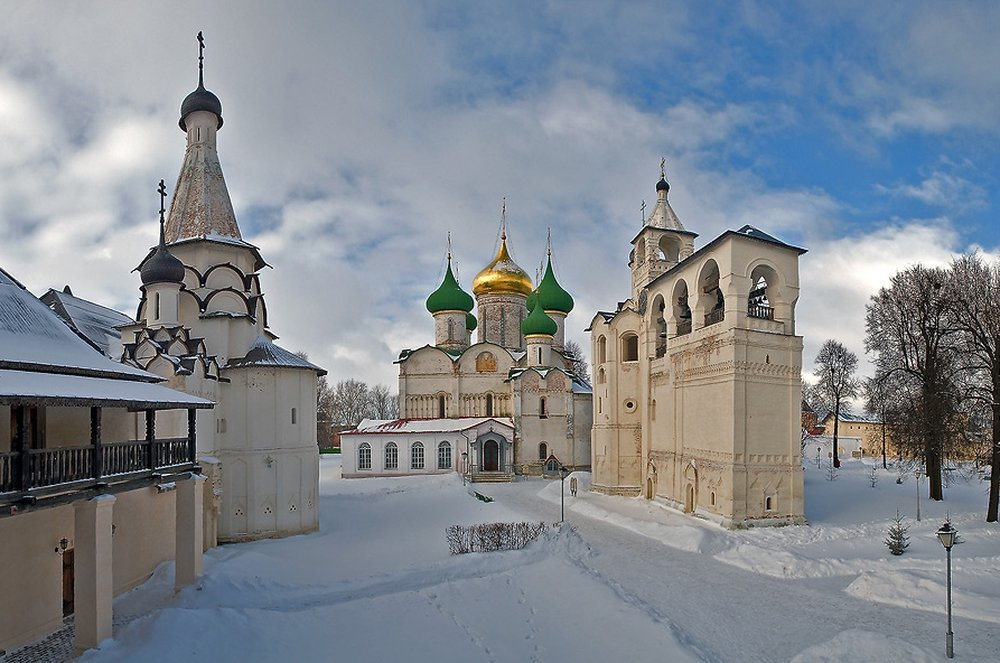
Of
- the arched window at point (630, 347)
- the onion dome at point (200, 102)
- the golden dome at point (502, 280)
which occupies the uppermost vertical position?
the onion dome at point (200, 102)

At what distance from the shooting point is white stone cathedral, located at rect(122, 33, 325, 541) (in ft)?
59.7

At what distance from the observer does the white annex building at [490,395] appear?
34.5 meters

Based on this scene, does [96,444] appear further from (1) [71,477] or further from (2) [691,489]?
(2) [691,489]

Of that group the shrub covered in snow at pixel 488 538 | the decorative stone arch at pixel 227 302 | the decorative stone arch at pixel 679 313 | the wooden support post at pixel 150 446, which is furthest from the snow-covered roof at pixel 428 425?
the wooden support post at pixel 150 446

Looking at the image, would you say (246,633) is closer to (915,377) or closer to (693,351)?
(693,351)

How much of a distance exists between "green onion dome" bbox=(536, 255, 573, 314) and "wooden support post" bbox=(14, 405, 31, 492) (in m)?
35.3

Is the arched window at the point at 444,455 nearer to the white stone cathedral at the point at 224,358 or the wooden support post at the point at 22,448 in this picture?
the white stone cathedral at the point at 224,358

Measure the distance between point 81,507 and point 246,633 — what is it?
3.24m

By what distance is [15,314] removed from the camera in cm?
1109

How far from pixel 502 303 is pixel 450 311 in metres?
3.86

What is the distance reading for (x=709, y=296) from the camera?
2370 cm

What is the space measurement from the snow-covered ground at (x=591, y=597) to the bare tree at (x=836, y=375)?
1685cm

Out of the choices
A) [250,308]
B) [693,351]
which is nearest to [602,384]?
[693,351]

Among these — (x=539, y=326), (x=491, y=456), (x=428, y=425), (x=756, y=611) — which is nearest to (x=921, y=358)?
(x=756, y=611)
